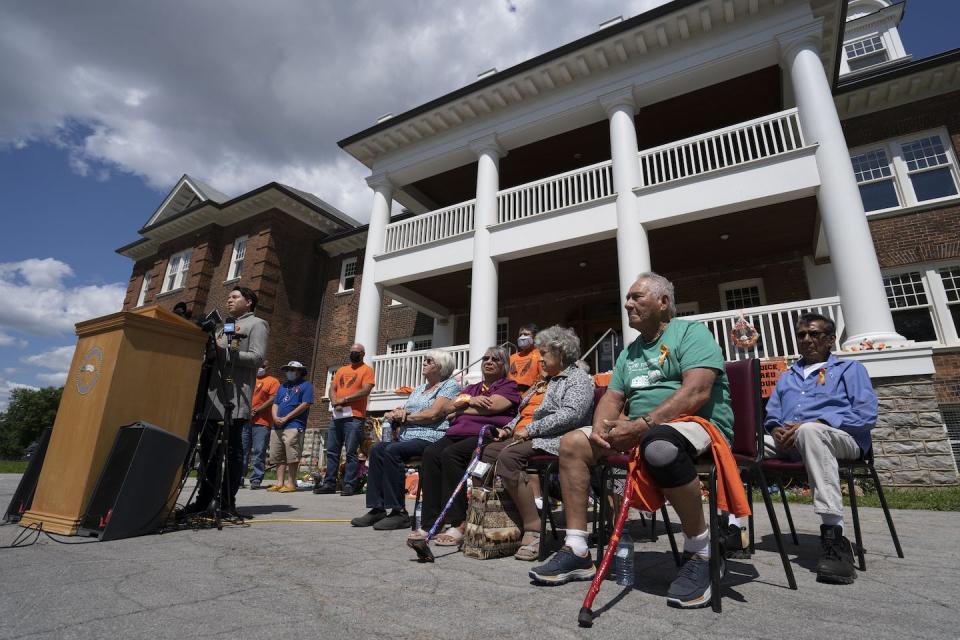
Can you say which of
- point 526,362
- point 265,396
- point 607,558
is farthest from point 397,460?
point 265,396

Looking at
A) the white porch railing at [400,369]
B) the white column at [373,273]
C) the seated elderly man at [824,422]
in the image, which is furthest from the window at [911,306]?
the white column at [373,273]

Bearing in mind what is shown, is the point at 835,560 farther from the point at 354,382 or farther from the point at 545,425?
the point at 354,382

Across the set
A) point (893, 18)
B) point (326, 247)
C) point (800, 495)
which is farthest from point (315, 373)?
point (893, 18)

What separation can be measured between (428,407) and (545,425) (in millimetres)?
1632

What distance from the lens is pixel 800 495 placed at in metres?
6.09

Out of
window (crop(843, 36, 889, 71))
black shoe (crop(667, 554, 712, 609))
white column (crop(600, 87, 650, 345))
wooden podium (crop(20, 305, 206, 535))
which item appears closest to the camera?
black shoe (crop(667, 554, 712, 609))

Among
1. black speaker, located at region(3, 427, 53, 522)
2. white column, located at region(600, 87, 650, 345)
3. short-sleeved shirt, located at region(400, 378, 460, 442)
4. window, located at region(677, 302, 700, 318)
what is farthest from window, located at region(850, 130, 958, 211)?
black speaker, located at region(3, 427, 53, 522)

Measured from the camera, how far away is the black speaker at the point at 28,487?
3564 mm

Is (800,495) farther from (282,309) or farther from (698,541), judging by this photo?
(282,309)

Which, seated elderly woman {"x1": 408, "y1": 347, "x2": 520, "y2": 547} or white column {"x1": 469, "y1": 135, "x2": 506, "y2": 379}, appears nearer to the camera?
seated elderly woman {"x1": 408, "y1": 347, "x2": 520, "y2": 547}

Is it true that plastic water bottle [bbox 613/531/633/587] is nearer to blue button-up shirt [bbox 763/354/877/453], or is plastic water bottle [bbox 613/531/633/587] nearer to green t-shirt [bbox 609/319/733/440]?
green t-shirt [bbox 609/319/733/440]

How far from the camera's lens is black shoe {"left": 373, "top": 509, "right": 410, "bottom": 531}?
3.82 meters

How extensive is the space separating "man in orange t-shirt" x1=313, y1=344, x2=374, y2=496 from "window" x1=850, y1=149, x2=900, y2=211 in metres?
12.0

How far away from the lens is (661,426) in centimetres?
211
